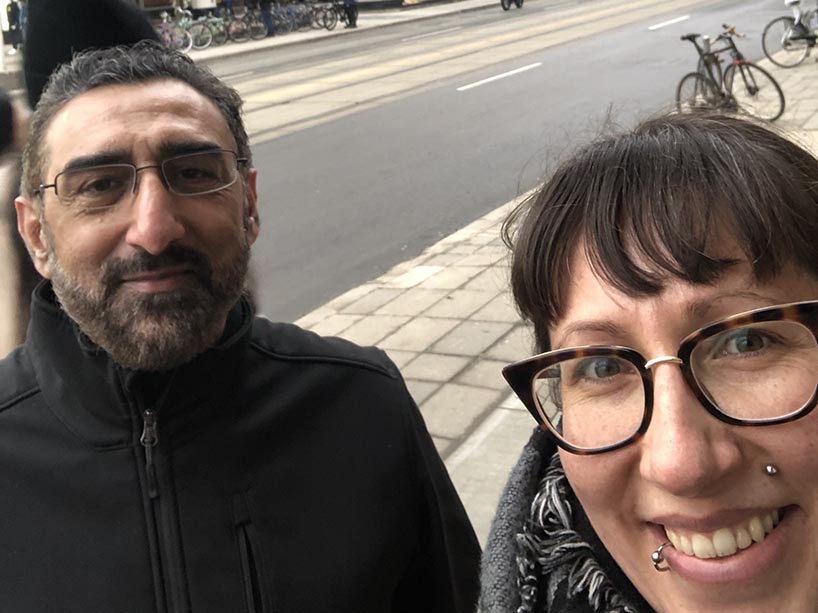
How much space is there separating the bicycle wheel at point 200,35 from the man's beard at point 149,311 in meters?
27.4

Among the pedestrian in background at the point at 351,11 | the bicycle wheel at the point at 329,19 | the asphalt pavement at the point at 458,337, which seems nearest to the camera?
the asphalt pavement at the point at 458,337

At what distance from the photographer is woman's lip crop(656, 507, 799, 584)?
1.03 metres

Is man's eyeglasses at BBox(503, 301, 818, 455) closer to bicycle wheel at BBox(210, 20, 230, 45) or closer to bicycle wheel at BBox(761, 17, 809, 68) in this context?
bicycle wheel at BBox(761, 17, 809, 68)

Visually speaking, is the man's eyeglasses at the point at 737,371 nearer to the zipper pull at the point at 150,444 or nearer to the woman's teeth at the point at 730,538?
the woman's teeth at the point at 730,538

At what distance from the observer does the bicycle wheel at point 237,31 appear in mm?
28922

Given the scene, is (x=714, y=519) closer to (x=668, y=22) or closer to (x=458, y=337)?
(x=458, y=337)

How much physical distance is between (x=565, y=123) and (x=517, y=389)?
32.7ft

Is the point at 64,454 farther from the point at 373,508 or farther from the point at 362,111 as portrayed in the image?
the point at 362,111

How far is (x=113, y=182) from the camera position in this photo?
4.89 ft

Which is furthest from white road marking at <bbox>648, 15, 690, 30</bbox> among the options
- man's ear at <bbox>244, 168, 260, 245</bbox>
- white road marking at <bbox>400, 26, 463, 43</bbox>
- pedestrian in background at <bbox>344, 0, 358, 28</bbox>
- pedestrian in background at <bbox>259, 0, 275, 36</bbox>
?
man's ear at <bbox>244, 168, 260, 245</bbox>

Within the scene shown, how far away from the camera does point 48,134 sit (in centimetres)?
155

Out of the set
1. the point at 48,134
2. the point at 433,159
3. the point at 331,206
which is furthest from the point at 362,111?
the point at 48,134

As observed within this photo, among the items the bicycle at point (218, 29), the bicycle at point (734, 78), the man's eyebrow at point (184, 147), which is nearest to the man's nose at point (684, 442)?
the man's eyebrow at point (184, 147)

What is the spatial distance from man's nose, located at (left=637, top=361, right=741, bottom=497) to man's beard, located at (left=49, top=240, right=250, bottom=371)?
800 millimetres
